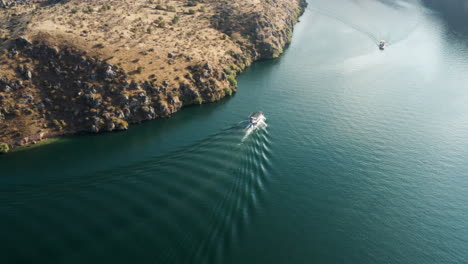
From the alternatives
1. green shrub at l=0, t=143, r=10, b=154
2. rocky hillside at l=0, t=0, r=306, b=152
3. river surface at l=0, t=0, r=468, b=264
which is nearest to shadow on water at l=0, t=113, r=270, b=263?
river surface at l=0, t=0, r=468, b=264

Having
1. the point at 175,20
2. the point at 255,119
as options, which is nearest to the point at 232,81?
the point at 255,119

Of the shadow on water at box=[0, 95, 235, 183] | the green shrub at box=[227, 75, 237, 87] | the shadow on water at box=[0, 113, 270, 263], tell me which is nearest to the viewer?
the shadow on water at box=[0, 113, 270, 263]

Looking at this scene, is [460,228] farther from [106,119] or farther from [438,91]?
[106,119]

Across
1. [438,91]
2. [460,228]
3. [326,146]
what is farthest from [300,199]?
[438,91]

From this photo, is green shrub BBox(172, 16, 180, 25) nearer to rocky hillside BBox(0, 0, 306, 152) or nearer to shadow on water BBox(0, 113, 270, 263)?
rocky hillside BBox(0, 0, 306, 152)

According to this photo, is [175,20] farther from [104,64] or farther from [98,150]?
[98,150]

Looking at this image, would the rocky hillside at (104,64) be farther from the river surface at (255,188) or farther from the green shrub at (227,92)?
the river surface at (255,188)
